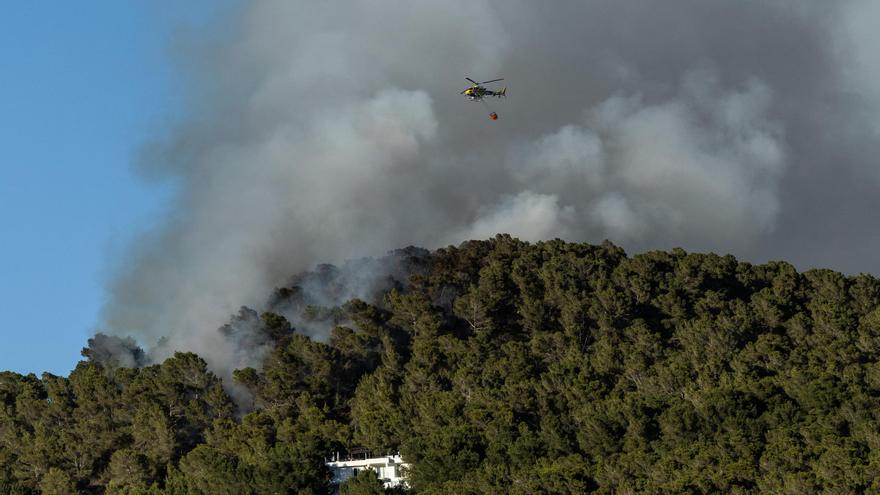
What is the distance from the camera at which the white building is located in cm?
10703

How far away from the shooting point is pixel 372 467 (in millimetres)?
105875

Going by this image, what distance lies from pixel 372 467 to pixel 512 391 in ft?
41.6

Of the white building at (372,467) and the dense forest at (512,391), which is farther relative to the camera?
the white building at (372,467)

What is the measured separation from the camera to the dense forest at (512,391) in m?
94.8

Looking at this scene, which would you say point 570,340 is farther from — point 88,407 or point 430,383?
point 88,407

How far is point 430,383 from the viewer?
12138 centimetres

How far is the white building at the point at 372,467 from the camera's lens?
107m

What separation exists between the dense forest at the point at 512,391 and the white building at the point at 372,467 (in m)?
1.66

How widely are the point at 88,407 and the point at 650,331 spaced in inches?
1999

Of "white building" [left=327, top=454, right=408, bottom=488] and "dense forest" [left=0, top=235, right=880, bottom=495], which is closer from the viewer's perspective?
"dense forest" [left=0, top=235, right=880, bottom=495]

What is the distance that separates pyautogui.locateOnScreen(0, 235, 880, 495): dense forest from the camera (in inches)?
3733

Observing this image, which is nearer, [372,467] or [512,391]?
[372,467]

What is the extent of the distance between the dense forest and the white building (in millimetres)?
1662

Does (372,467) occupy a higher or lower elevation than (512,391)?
lower
